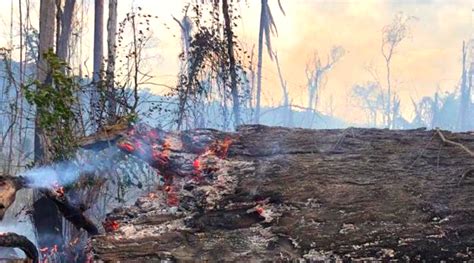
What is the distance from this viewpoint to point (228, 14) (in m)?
10.0

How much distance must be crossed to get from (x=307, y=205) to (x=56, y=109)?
285 cm

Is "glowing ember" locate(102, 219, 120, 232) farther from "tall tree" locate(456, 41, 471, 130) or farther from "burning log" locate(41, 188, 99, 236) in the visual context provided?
"tall tree" locate(456, 41, 471, 130)

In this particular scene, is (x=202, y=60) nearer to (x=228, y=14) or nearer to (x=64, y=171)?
(x=228, y=14)

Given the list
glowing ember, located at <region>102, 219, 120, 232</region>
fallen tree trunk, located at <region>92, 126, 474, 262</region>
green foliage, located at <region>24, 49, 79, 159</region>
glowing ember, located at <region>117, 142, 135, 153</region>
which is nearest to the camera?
fallen tree trunk, located at <region>92, 126, 474, 262</region>

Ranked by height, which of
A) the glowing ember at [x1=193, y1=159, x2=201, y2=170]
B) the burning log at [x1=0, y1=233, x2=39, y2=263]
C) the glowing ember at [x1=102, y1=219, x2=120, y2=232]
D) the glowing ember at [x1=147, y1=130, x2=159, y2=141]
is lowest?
the burning log at [x1=0, y1=233, x2=39, y2=263]

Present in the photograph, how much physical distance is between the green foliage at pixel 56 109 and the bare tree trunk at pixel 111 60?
76 cm

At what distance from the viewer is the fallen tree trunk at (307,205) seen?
3607 mm

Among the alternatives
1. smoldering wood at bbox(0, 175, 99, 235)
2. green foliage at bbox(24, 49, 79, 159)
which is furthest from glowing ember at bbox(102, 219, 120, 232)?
green foliage at bbox(24, 49, 79, 159)

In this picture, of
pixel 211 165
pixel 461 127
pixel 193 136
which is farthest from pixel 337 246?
pixel 461 127

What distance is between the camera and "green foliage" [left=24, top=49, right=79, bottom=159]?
5.33 metres

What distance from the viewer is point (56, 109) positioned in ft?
17.8

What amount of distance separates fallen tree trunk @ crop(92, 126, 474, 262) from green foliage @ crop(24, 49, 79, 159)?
50.4 inches

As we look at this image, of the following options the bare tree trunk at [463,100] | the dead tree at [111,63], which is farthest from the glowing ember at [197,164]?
the bare tree trunk at [463,100]

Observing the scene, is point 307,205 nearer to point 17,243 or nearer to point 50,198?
point 17,243
